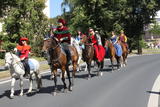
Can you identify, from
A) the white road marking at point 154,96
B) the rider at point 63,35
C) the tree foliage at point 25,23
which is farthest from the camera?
the tree foliage at point 25,23

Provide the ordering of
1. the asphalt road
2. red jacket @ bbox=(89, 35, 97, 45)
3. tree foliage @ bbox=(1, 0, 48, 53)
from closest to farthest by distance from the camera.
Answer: the asphalt road
red jacket @ bbox=(89, 35, 97, 45)
tree foliage @ bbox=(1, 0, 48, 53)

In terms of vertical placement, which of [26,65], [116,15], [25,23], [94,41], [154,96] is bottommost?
[154,96]

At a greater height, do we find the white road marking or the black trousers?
the black trousers

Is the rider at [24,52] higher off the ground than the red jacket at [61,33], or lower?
lower

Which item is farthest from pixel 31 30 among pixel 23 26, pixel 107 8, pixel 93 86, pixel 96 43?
pixel 93 86

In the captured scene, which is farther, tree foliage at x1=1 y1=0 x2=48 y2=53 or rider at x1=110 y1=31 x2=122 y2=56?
tree foliage at x1=1 y1=0 x2=48 y2=53

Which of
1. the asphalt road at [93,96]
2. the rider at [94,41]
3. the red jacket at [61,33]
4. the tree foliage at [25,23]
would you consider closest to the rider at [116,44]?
the rider at [94,41]

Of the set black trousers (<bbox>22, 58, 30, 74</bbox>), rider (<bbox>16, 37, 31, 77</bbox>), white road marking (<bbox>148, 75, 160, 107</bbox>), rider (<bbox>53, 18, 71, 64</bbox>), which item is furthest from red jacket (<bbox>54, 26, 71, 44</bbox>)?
white road marking (<bbox>148, 75, 160, 107</bbox>)

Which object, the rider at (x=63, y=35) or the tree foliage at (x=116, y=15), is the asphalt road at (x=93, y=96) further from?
the tree foliage at (x=116, y=15)

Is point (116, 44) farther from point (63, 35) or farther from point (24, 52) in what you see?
point (24, 52)

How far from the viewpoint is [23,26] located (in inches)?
2067

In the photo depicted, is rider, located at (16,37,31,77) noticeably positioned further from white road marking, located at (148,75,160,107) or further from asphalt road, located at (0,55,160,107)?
white road marking, located at (148,75,160,107)

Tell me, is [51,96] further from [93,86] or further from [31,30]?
[31,30]

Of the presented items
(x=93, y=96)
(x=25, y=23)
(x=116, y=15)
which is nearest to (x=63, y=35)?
(x=93, y=96)
